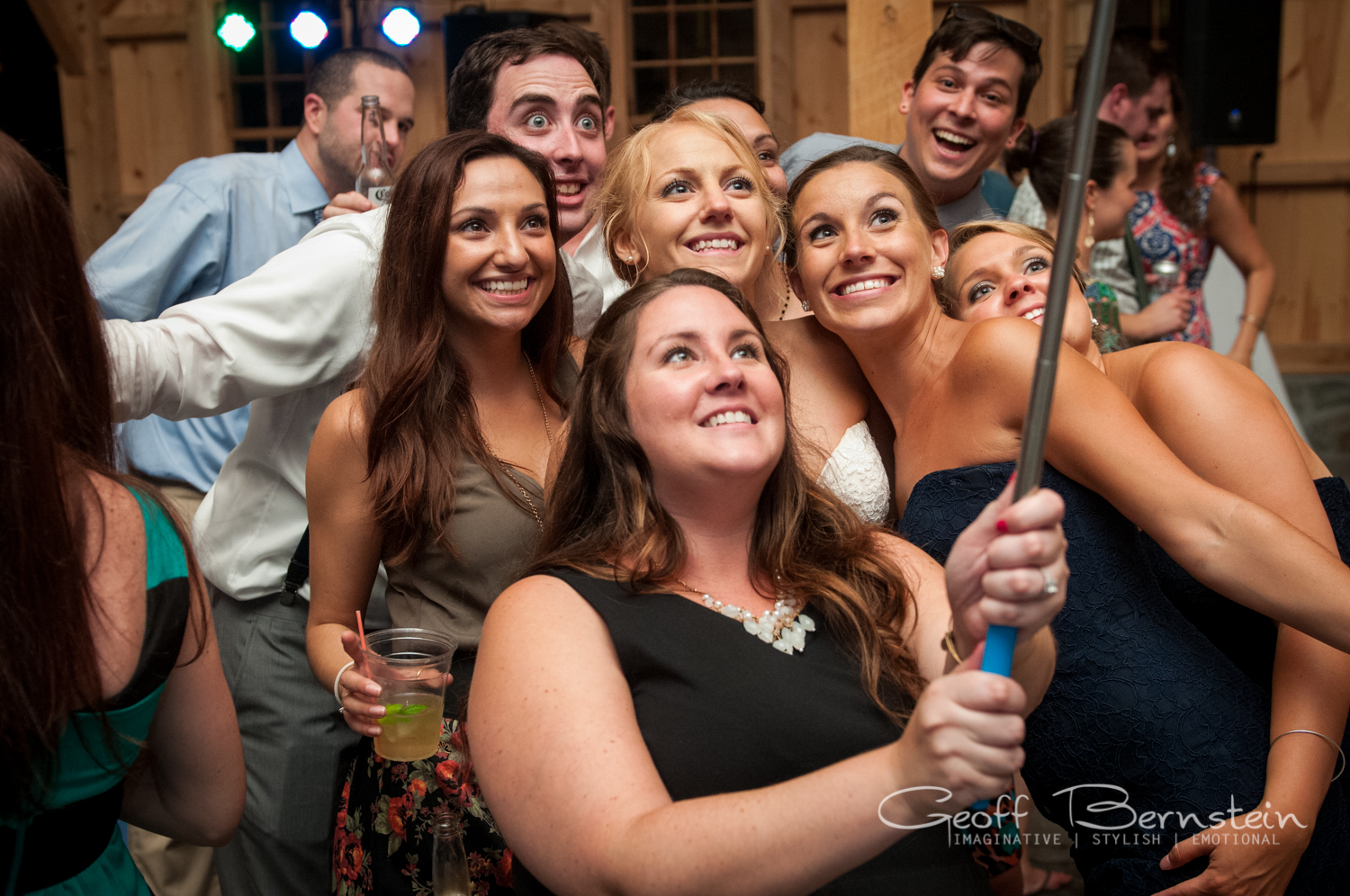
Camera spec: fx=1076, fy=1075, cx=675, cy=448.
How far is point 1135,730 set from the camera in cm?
158

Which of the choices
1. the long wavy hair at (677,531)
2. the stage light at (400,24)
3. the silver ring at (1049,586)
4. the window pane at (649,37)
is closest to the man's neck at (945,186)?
the long wavy hair at (677,531)

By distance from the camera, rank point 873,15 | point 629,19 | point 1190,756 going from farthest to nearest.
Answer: point 629,19, point 873,15, point 1190,756

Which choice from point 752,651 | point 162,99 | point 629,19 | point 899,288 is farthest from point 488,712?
point 162,99

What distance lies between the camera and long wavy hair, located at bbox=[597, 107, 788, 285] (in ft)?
7.33

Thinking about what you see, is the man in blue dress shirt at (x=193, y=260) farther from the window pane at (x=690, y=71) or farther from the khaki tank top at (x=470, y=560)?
the window pane at (x=690, y=71)

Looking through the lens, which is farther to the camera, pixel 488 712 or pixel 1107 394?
pixel 1107 394

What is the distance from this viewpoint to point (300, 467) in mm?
2188

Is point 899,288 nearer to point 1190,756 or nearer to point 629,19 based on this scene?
point 1190,756

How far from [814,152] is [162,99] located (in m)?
4.63

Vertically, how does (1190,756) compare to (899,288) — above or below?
below

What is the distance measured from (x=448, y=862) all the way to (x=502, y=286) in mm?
978

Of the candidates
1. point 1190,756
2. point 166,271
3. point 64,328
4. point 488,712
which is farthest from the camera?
point 166,271

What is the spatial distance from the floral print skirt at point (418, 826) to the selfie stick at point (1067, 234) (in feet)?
3.81

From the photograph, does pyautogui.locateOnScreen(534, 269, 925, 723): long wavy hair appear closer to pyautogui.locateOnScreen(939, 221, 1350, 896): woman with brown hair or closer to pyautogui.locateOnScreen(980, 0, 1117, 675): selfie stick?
pyautogui.locateOnScreen(939, 221, 1350, 896): woman with brown hair
